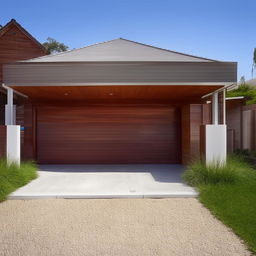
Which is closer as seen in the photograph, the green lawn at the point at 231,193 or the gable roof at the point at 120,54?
the green lawn at the point at 231,193

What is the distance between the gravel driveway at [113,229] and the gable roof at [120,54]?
4.13 meters

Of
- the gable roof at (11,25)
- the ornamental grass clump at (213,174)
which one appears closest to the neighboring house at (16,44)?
the gable roof at (11,25)

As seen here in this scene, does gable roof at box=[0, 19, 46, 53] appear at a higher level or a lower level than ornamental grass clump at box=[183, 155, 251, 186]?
higher

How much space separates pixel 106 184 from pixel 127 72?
9.94 ft

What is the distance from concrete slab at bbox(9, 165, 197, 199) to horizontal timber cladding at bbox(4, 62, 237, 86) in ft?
8.92

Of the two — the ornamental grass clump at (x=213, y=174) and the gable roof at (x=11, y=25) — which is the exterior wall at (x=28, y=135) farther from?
the gable roof at (x=11, y=25)

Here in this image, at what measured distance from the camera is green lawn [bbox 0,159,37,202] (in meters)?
4.99

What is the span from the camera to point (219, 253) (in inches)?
111

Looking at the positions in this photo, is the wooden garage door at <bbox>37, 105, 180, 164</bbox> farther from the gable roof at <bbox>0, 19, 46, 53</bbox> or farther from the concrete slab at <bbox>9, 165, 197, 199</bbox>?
the gable roof at <bbox>0, 19, 46, 53</bbox>

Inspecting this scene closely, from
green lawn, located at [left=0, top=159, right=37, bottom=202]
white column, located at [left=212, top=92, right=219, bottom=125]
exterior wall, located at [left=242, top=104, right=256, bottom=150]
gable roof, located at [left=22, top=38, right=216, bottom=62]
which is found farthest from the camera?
exterior wall, located at [left=242, top=104, right=256, bottom=150]

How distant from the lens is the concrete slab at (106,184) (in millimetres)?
5066

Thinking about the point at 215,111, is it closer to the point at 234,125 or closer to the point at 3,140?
the point at 234,125

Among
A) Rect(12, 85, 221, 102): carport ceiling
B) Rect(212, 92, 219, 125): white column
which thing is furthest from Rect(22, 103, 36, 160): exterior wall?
Rect(212, 92, 219, 125): white column

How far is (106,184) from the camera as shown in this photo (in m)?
6.07
